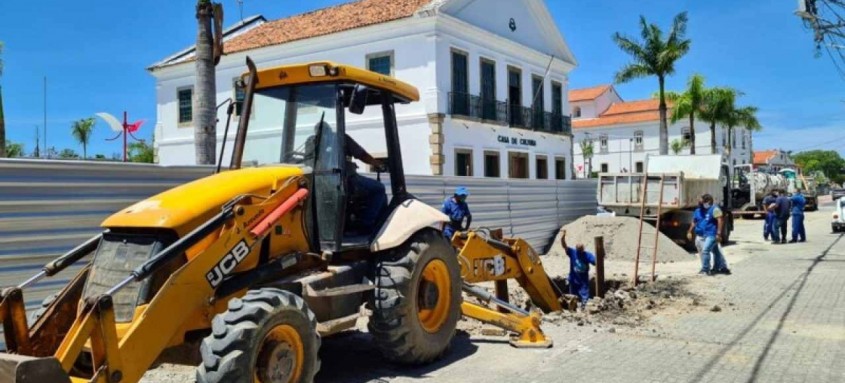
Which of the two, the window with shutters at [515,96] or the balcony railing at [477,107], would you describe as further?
the window with shutters at [515,96]

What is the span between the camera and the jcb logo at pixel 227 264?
16.0 ft

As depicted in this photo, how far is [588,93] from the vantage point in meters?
72.9

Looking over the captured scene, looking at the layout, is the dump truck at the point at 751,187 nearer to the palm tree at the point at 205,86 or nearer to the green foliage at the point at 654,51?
the green foliage at the point at 654,51

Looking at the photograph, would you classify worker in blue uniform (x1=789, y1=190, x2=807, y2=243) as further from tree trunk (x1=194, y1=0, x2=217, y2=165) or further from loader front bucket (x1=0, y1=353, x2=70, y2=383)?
loader front bucket (x1=0, y1=353, x2=70, y2=383)

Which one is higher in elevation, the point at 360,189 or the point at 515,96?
the point at 515,96

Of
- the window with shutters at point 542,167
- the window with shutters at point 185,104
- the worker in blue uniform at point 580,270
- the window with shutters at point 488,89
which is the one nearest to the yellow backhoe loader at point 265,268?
the worker in blue uniform at point 580,270

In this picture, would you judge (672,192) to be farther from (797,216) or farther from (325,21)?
(325,21)

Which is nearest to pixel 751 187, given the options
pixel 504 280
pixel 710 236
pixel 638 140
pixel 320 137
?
pixel 710 236

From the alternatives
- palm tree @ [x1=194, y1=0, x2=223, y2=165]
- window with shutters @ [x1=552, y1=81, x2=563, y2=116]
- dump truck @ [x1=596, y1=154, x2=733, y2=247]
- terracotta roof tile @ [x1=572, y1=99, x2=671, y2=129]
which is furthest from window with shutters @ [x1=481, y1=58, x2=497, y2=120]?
terracotta roof tile @ [x1=572, y1=99, x2=671, y2=129]

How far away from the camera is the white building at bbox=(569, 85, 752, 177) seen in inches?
2542

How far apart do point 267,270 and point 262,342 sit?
0.85 metres

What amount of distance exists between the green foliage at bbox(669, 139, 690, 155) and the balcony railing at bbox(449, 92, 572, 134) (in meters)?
32.0

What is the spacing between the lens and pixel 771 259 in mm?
17156

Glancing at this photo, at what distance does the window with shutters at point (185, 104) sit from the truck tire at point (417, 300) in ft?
87.8
